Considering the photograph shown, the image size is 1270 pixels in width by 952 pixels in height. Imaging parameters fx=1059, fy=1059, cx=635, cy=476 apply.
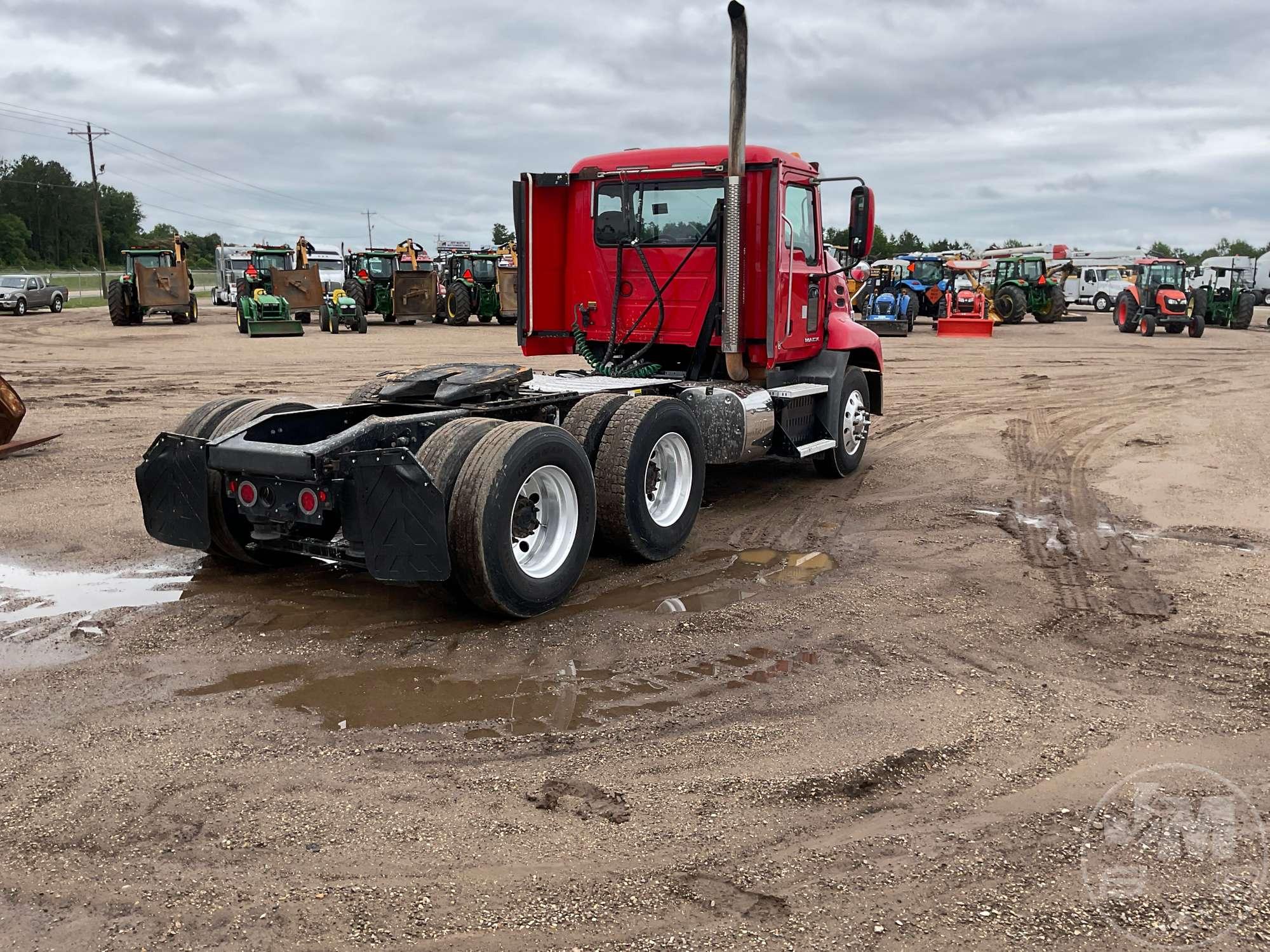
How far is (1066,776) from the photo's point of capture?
3.79 meters

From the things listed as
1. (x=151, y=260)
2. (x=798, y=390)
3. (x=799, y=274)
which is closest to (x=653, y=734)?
(x=798, y=390)

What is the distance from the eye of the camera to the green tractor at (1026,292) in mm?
34906

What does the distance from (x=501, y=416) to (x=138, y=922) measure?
3.71 metres

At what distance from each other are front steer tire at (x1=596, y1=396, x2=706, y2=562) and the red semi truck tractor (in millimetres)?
13

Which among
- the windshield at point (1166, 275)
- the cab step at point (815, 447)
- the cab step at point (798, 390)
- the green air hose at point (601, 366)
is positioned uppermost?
the windshield at point (1166, 275)

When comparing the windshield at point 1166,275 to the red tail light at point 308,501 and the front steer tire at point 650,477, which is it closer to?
the front steer tire at point 650,477

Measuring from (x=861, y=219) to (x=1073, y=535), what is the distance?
2.98 metres

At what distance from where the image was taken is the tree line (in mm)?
106250

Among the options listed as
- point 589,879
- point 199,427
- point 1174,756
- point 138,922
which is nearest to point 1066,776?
point 1174,756

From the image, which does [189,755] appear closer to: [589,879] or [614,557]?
[589,879]

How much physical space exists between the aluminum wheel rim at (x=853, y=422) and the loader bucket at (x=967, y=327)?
20519mm

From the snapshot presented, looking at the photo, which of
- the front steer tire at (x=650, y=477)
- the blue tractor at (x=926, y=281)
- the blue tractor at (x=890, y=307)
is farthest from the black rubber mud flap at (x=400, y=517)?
the blue tractor at (x=926, y=281)

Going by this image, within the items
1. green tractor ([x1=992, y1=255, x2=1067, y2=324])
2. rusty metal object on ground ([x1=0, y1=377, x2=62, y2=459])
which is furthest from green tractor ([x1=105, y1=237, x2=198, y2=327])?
green tractor ([x1=992, y1=255, x2=1067, y2=324])

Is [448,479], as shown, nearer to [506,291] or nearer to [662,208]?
[662,208]
